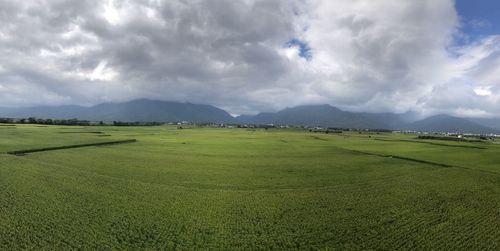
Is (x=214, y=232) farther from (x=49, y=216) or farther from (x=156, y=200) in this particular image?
(x=49, y=216)

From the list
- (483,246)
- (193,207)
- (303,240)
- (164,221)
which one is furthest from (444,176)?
(164,221)

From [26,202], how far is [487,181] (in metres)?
46.4

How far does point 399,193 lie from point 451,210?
16.8 feet

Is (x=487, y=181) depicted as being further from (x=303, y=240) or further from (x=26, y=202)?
(x=26, y=202)

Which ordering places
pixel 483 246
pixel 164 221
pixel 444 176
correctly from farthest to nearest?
pixel 444 176 < pixel 164 221 < pixel 483 246

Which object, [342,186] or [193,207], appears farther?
[342,186]

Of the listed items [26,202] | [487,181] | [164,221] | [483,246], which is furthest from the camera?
[487,181]

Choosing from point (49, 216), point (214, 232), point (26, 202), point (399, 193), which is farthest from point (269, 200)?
point (26, 202)

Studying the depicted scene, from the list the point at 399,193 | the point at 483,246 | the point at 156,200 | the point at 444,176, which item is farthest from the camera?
the point at 444,176

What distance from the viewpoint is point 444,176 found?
3862 cm

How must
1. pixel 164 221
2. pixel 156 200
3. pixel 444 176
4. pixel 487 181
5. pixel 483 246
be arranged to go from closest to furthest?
1. pixel 483 246
2. pixel 164 221
3. pixel 156 200
4. pixel 487 181
5. pixel 444 176

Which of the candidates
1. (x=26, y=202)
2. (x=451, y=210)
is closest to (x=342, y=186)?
(x=451, y=210)

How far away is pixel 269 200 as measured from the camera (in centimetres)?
2434

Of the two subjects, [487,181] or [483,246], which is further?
[487,181]
